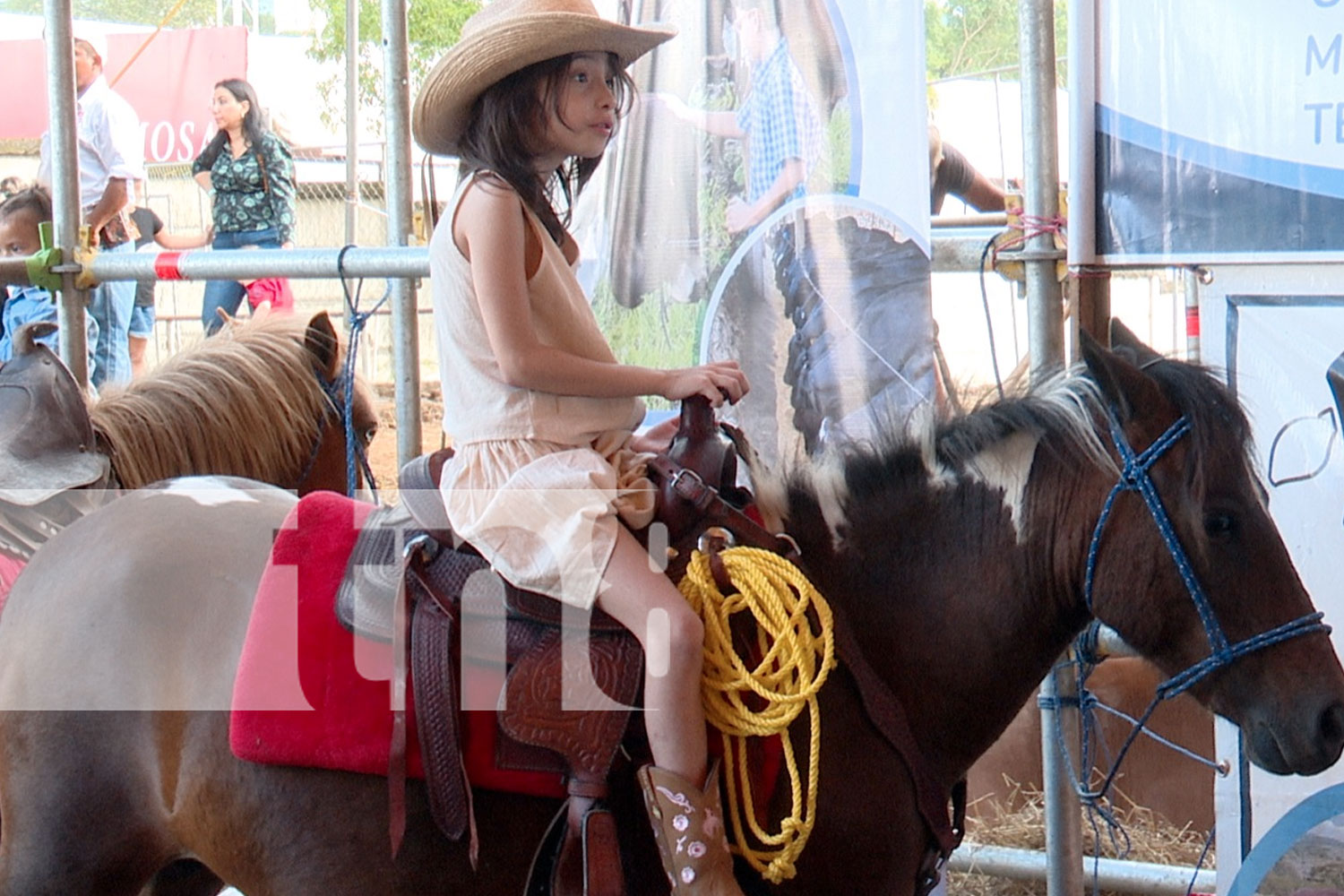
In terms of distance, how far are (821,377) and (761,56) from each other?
73cm

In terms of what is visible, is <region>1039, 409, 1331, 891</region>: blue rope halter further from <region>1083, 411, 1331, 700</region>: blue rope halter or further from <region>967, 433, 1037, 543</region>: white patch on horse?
<region>967, 433, 1037, 543</region>: white patch on horse

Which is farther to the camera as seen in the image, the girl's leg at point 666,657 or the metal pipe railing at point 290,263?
the metal pipe railing at point 290,263

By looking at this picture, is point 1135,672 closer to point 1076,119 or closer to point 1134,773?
point 1134,773

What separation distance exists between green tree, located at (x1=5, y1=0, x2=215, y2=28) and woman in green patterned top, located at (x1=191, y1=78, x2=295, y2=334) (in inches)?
500

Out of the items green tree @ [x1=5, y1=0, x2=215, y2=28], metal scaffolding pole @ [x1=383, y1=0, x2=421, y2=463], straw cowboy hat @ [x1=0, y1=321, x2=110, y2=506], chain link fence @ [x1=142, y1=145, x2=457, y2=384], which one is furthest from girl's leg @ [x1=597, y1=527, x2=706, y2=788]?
green tree @ [x1=5, y1=0, x2=215, y2=28]

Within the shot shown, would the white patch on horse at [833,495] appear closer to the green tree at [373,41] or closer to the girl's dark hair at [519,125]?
the girl's dark hair at [519,125]

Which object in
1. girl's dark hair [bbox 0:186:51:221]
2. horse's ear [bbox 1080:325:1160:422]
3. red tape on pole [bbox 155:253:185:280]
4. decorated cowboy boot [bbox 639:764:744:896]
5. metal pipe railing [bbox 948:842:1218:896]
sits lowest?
metal pipe railing [bbox 948:842:1218:896]

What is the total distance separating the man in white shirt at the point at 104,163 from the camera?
6.48 meters

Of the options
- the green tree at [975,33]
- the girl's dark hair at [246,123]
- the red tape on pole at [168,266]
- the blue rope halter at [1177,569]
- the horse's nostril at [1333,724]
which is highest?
the green tree at [975,33]

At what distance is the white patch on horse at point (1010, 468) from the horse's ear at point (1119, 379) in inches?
5.7

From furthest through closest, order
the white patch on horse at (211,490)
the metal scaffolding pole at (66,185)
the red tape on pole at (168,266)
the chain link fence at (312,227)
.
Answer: the chain link fence at (312,227) → the metal scaffolding pole at (66,185) → the red tape on pole at (168,266) → the white patch on horse at (211,490)

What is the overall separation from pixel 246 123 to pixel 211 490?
523 cm

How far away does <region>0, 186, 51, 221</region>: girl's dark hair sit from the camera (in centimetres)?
629

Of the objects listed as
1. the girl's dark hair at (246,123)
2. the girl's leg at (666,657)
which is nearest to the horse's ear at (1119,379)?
the girl's leg at (666,657)
